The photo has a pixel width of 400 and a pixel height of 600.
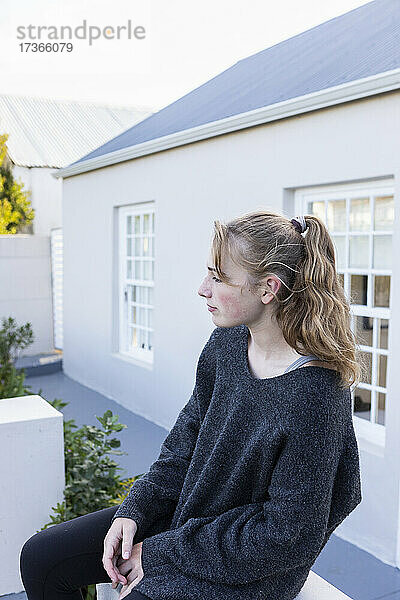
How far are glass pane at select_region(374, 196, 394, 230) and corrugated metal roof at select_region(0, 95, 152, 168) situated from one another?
430 inches

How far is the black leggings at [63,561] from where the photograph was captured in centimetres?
188

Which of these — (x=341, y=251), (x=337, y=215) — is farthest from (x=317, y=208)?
(x=341, y=251)

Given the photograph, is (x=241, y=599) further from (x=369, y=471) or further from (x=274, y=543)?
(x=369, y=471)

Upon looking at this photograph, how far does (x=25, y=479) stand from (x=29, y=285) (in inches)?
289

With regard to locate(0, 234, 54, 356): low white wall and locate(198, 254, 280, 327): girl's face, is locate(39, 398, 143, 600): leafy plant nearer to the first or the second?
A: locate(198, 254, 280, 327): girl's face

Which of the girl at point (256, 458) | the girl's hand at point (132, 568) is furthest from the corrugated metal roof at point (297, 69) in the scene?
the girl's hand at point (132, 568)

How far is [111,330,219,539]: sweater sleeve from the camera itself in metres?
1.94

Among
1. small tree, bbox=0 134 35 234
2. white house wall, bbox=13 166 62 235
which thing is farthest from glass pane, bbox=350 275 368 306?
white house wall, bbox=13 166 62 235

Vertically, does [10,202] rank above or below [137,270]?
above

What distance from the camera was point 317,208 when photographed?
15.4 ft

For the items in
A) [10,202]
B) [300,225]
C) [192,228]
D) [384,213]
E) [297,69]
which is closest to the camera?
[300,225]

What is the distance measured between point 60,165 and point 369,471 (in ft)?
38.1

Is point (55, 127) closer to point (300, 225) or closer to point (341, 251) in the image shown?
point (341, 251)

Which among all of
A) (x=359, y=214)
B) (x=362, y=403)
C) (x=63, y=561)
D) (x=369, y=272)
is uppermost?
(x=359, y=214)
